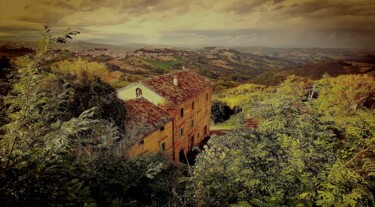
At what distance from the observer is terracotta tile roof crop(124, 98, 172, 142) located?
47.7ft

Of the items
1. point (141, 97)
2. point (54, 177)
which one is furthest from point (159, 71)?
point (54, 177)

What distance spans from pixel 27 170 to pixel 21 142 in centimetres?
61

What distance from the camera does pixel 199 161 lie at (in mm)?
7391

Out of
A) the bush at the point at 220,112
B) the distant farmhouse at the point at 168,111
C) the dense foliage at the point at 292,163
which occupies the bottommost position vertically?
the bush at the point at 220,112

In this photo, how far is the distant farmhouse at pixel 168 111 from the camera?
15395mm

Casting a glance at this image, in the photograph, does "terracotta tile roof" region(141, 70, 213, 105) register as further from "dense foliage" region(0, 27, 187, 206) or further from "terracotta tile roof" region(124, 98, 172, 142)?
"dense foliage" region(0, 27, 187, 206)

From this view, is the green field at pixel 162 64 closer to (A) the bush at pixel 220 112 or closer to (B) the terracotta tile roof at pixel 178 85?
(A) the bush at pixel 220 112

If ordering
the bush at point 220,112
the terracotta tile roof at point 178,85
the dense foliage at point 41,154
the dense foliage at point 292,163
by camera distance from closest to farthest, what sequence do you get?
the dense foliage at point 41,154
the dense foliage at point 292,163
the terracotta tile roof at point 178,85
the bush at point 220,112

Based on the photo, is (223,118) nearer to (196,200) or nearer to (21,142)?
(196,200)

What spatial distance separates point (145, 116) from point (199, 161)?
30.9 ft

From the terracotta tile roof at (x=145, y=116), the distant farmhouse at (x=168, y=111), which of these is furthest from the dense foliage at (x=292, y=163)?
the terracotta tile roof at (x=145, y=116)

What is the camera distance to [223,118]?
32.9 metres

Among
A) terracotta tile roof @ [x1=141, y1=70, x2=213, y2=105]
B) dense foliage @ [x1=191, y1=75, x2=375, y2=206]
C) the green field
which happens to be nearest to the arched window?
terracotta tile roof @ [x1=141, y1=70, x2=213, y2=105]

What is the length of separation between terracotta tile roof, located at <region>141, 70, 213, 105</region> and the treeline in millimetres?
10195
